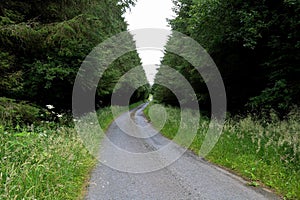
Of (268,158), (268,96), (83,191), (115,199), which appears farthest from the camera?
(268,96)

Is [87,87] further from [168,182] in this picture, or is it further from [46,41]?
[168,182]

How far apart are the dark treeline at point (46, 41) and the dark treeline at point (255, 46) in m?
4.35

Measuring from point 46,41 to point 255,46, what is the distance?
9544 mm

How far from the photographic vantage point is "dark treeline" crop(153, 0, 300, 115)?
10234 millimetres

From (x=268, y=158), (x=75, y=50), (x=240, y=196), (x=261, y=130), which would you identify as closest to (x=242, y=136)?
(x=261, y=130)

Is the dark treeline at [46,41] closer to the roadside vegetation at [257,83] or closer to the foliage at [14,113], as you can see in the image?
the foliage at [14,113]

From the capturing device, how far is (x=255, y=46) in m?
Answer: 12.5

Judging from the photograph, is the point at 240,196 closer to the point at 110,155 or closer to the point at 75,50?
the point at 110,155

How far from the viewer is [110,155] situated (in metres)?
8.41

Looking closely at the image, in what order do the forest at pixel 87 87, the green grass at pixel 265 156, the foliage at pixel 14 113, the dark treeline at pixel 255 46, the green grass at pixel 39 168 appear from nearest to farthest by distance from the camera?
the green grass at pixel 39 168 < the forest at pixel 87 87 < the green grass at pixel 265 156 < the foliage at pixel 14 113 < the dark treeline at pixel 255 46

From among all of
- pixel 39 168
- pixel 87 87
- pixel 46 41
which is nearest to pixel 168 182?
pixel 39 168

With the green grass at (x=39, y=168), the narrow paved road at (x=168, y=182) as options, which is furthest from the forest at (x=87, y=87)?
the narrow paved road at (x=168, y=182)

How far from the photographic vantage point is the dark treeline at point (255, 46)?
33.6 ft

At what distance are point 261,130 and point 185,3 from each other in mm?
16004
